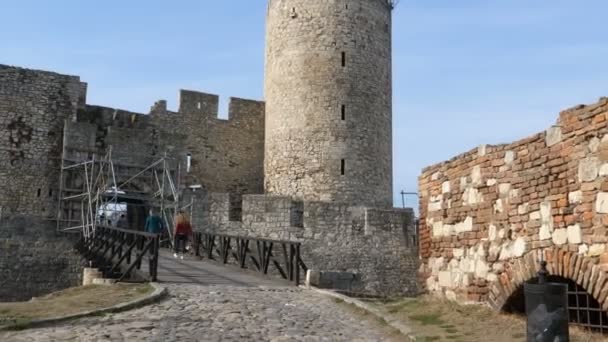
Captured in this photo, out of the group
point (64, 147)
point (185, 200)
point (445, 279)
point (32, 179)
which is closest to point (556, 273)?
point (445, 279)

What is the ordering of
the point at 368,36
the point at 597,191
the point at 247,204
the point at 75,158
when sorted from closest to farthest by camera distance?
the point at 597,191, the point at 247,204, the point at 75,158, the point at 368,36

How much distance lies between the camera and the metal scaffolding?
62.6 feet

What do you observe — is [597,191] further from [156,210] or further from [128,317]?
[156,210]

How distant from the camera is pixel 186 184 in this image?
2183cm

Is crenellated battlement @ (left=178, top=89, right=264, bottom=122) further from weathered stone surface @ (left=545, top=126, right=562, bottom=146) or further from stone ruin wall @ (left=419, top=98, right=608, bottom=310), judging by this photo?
weathered stone surface @ (left=545, top=126, right=562, bottom=146)

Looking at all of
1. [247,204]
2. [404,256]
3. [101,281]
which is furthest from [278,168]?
[101,281]

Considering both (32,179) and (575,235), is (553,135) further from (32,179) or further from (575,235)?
(32,179)

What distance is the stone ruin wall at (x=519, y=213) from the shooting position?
606cm

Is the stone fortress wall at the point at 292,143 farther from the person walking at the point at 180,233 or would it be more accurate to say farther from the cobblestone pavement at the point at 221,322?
the cobblestone pavement at the point at 221,322

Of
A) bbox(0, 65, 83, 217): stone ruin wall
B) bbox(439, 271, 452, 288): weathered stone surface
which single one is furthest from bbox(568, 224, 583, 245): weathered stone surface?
bbox(0, 65, 83, 217): stone ruin wall

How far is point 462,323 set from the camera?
23.7 feet

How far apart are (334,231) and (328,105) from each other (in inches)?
160

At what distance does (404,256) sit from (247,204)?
14.8ft

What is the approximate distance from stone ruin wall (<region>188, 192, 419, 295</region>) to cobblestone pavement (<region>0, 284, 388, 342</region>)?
26.8ft
